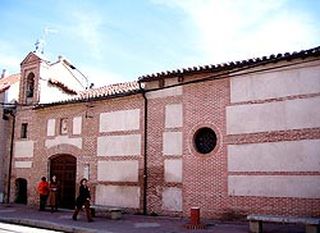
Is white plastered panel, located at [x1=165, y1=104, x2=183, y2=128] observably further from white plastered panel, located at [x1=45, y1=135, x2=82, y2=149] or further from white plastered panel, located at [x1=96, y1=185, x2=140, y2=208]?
white plastered panel, located at [x1=45, y1=135, x2=82, y2=149]

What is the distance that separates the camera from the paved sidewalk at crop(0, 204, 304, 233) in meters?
11.5

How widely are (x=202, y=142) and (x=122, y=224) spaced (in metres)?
4.13

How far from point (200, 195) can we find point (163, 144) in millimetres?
2523

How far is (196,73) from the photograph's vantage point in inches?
572

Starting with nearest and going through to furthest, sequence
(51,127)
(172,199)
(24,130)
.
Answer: (172,199)
(51,127)
(24,130)

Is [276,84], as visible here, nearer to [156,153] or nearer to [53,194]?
[156,153]

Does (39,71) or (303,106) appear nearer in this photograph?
(303,106)

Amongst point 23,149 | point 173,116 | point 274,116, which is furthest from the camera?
point 23,149

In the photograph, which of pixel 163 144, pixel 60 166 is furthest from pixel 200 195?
pixel 60 166

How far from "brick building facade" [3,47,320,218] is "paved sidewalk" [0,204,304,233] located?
76 centimetres

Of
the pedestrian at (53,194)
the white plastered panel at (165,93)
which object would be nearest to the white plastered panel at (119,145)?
the white plastered panel at (165,93)

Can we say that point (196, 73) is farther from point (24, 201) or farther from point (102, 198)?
point (24, 201)

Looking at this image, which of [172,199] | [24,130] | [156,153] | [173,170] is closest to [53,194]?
[24,130]

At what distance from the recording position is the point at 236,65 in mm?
13438
